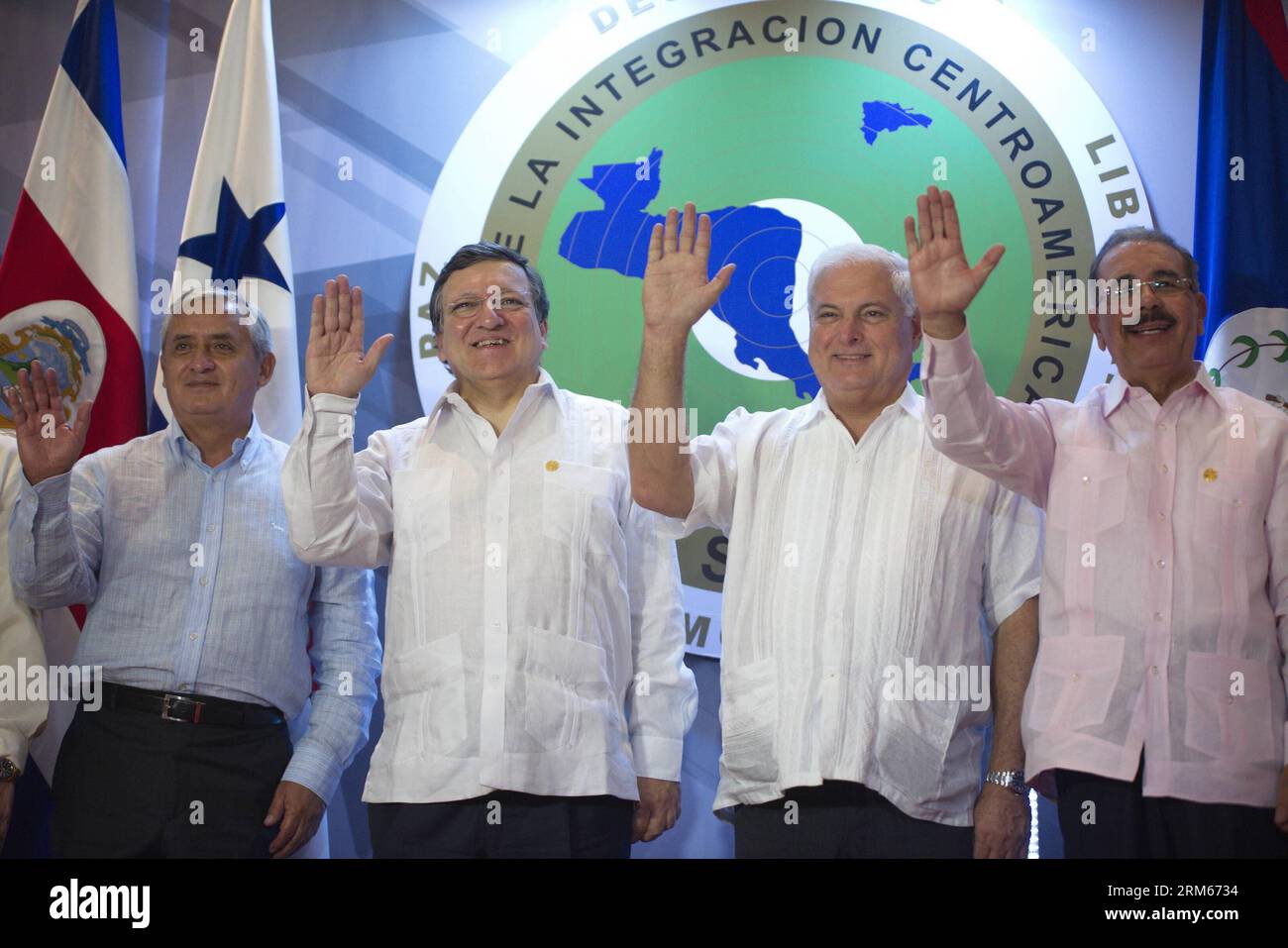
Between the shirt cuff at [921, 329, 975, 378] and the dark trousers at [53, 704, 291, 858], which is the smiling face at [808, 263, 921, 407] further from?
the dark trousers at [53, 704, 291, 858]

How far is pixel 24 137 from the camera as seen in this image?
13.2 ft

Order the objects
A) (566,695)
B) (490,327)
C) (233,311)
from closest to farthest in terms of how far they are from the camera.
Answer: (566,695) → (490,327) → (233,311)

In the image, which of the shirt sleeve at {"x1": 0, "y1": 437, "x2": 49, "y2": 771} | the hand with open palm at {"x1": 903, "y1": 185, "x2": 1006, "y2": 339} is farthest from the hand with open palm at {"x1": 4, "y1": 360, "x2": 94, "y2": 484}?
the hand with open palm at {"x1": 903, "y1": 185, "x2": 1006, "y2": 339}

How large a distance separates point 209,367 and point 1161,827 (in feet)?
7.51

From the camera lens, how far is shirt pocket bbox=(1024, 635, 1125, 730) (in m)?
2.57

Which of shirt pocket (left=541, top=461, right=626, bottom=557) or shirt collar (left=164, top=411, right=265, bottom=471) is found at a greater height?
shirt collar (left=164, top=411, right=265, bottom=471)

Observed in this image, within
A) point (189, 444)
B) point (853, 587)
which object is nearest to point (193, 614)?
point (189, 444)

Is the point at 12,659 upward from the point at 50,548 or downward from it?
downward

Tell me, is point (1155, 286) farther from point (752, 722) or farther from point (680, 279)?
point (752, 722)

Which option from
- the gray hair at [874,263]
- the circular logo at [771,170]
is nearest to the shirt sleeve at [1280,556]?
the gray hair at [874,263]

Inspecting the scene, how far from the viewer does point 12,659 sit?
120 inches

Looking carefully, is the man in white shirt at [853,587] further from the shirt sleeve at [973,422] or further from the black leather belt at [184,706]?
the black leather belt at [184,706]

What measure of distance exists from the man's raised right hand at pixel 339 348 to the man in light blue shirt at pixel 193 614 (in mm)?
403

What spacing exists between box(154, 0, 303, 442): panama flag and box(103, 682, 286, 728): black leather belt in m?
0.82
